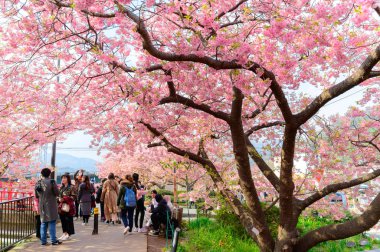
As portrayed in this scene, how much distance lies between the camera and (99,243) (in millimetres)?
9359

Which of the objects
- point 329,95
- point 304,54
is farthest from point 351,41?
point 329,95

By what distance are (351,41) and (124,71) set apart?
421 centimetres

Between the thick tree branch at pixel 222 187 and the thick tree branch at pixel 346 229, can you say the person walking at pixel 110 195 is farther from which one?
the thick tree branch at pixel 346 229

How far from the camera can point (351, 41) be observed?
6.95 m

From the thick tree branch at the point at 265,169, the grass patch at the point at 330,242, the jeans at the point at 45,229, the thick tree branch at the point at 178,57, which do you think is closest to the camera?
the thick tree branch at the point at 178,57

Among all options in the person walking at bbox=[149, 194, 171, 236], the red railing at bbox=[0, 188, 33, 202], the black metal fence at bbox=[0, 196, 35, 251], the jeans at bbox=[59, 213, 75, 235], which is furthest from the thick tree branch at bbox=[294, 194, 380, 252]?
the red railing at bbox=[0, 188, 33, 202]

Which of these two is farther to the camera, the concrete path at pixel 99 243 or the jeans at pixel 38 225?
the jeans at pixel 38 225

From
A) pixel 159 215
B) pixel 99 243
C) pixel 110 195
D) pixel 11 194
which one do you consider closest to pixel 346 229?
pixel 159 215

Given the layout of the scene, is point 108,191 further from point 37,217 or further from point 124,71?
point 124,71

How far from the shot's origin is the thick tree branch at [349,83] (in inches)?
215

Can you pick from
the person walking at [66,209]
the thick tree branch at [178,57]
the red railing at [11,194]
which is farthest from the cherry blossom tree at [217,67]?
the red railing at [11,194]

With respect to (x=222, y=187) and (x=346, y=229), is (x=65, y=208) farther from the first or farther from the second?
(x=346, y=229)

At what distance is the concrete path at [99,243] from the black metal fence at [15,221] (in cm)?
34

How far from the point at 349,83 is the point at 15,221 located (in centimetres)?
871
